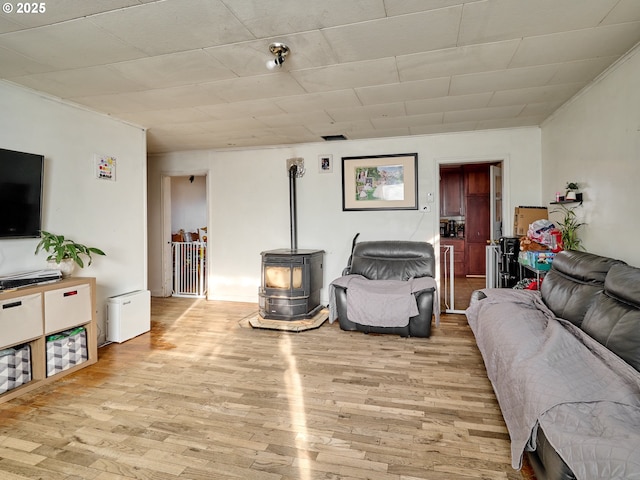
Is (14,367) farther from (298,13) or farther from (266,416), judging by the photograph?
(298,13)

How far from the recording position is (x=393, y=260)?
14.6ft

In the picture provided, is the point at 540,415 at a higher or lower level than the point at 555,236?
lower

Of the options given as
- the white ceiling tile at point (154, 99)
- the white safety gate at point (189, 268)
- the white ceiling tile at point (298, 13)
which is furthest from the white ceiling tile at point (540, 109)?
the white safety gate at point (189, 268)

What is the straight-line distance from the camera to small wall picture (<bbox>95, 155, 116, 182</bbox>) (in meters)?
3.69

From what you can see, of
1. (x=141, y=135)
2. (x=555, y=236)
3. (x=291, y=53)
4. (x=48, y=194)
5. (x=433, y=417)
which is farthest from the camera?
(x=141, y=135)

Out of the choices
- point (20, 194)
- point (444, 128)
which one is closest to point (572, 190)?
point (444, 128)

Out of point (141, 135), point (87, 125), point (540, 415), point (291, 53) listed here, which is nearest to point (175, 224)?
point (141, 135)

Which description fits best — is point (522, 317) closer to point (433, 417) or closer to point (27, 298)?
point (433, 417)

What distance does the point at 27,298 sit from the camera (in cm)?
266

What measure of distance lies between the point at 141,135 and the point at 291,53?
2.63 metres

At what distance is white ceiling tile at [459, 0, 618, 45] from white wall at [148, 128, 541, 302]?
2.56m

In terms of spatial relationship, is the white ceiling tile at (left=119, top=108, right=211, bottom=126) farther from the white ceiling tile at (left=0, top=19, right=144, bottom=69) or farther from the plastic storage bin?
the plastic storage bin

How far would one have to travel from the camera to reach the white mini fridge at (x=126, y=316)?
3.70 m

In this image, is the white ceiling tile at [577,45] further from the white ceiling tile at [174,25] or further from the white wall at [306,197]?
the white wall at [306,197]
